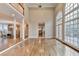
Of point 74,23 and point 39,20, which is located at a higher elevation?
point 39,20

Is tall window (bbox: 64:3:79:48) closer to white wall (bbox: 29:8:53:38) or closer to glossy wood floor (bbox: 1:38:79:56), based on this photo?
glossy wood floor (bbox: 1:38:79:56)

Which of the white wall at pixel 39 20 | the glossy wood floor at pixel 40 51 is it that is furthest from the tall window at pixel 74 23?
the white wall at pixel 39 20

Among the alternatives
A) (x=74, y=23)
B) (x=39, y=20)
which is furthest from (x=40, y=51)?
(x=39, y=20)

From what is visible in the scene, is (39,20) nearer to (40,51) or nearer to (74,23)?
(74,23)

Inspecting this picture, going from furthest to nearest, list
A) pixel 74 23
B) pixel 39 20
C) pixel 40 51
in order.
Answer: pixel 39 20 < pixel 74 23 < pixel 40 51

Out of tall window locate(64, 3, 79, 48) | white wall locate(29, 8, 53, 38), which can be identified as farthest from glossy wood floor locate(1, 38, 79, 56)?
white wall locate(29, 8, 53, 38)

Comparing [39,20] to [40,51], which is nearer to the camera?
[40,51]

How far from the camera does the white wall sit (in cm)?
2202

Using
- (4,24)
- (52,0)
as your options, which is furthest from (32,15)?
(52,0)

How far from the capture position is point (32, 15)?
22484 mm

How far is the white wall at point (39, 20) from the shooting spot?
22016 mm

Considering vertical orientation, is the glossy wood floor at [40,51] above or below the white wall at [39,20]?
below

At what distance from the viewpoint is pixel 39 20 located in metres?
22.6

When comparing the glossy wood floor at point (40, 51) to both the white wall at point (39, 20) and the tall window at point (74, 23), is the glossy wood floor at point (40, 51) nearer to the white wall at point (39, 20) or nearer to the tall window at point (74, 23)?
the tall window at point (74, 23)
